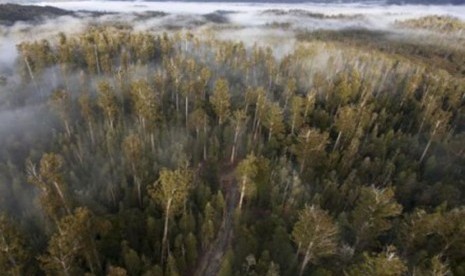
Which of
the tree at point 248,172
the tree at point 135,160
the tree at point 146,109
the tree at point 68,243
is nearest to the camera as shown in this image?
the tree at point 68,243

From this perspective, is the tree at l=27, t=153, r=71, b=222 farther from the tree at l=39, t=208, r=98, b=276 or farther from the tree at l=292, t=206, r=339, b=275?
the tree at l=292, t=206, r=339, b=275

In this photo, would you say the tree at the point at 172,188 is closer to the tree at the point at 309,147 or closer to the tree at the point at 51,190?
the tree at the point at 51,190

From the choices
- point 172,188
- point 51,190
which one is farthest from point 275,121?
point 51,190

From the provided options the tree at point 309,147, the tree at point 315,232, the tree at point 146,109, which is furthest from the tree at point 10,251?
the tree at point 309,147

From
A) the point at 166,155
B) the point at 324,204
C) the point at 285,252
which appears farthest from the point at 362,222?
the point at 166,155

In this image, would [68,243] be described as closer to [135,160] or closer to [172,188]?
[172,188]

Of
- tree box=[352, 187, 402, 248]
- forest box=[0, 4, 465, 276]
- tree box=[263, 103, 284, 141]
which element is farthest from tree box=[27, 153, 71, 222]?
tree box=[263, 103, 284, 141]
